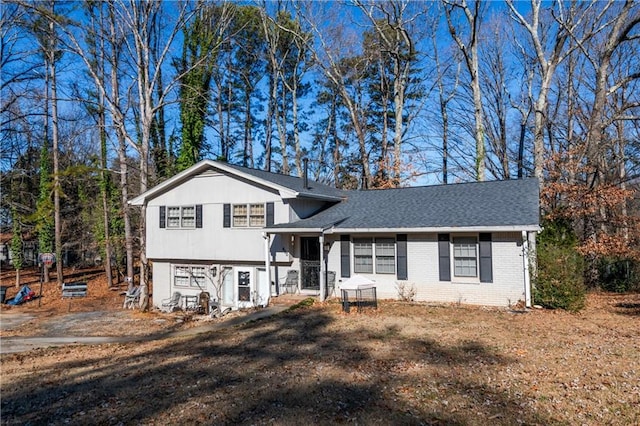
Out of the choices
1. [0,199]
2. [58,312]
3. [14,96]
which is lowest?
[58,312]

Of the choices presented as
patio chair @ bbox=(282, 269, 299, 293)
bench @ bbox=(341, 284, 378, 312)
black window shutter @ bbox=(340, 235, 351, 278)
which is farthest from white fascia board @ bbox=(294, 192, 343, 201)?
bench @ bbox=(341, 284, 378, 312)

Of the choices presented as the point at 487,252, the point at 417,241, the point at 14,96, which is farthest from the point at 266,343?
the point at 14,96

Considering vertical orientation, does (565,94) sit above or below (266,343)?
above

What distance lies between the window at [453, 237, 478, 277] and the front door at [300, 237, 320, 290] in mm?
5165

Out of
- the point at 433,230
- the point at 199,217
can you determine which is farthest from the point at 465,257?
the point at 199,217

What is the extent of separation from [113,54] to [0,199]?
35.3 feet

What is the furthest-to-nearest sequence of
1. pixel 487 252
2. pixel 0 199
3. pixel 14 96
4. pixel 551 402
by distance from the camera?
1. pixel 0 199
2. pixel 14 96
3. pixel 487 252
4. pixel 551 402

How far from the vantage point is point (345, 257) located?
49.7 feet

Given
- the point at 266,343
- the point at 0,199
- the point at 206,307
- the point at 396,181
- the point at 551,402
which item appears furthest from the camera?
the point at 396,181

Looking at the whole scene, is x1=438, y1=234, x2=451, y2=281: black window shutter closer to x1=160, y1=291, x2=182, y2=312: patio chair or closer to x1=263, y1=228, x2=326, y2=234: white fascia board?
x1=263, y1=228, x2=326, y2=234: white fascia board

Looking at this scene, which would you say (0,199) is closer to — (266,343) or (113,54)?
(113,54)

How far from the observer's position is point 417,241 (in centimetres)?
1409

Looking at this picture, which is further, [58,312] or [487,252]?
[58,312]

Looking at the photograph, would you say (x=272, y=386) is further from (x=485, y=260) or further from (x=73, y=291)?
(x=73, y=291)
